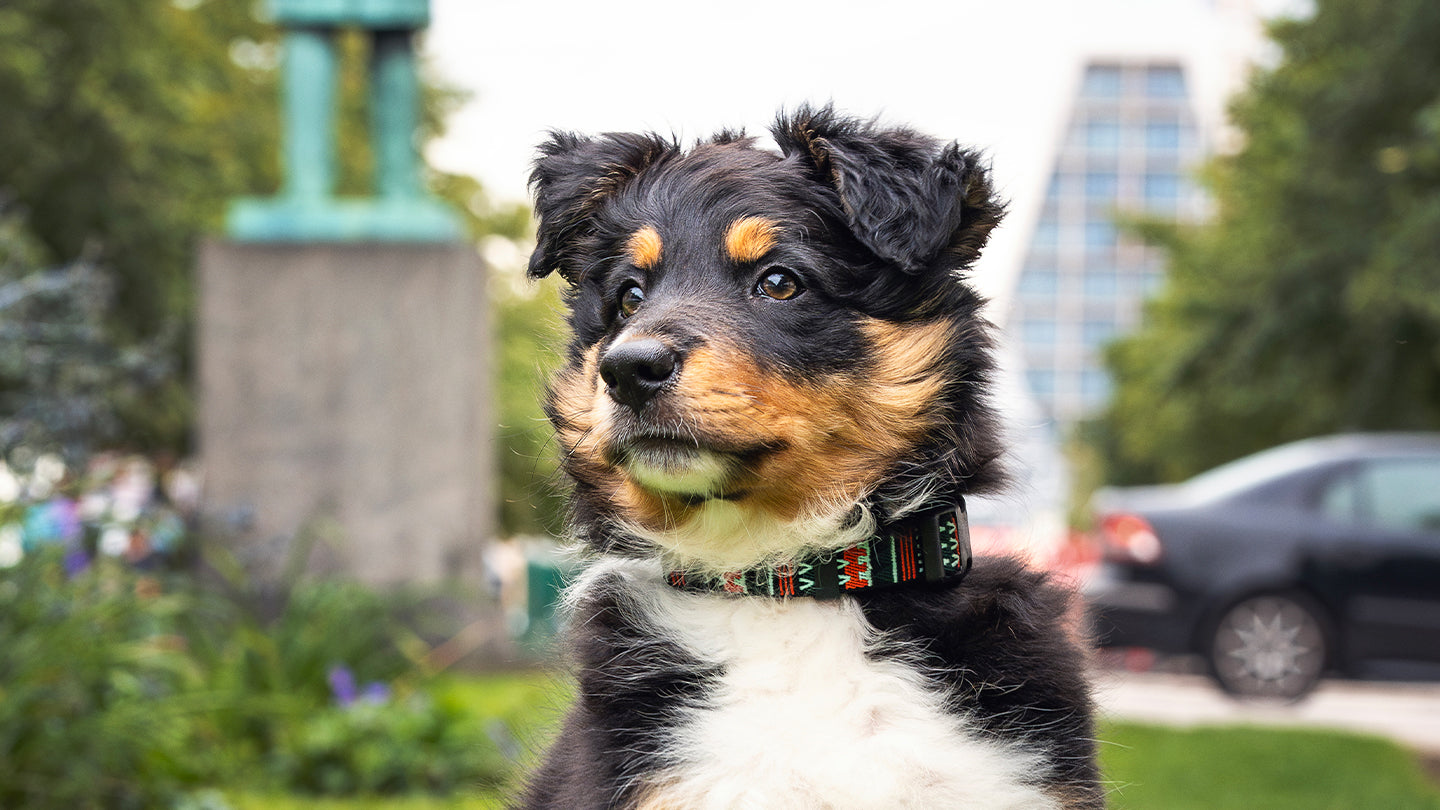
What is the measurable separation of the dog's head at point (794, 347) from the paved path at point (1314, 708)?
7602 mm

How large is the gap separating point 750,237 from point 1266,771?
270 inches

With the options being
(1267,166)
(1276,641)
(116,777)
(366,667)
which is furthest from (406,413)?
(1267,166)

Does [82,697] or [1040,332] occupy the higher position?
[82,697]

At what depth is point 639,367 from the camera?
115 inches

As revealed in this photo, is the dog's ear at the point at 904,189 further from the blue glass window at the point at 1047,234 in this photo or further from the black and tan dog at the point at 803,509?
the blue glass window at the point at 1047,234

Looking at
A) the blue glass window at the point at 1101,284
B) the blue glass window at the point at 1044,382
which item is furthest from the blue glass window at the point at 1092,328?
the blue glass window at the point at 1044,382

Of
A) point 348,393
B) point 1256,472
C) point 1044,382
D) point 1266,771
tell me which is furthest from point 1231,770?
point 1044,382

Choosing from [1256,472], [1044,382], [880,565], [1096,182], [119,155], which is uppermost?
[1096,182]

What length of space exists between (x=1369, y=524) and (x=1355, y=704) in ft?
8.42

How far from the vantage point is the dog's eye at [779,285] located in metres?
3.15

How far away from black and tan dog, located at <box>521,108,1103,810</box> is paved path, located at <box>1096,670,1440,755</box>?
7.60 m

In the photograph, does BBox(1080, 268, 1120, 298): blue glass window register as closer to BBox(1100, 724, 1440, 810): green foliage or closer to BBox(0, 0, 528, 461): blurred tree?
BBox(0, 0, 528, 461): blurred tree

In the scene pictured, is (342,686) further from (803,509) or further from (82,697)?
(803,509)

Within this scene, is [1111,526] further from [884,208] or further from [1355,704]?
[884,208]
